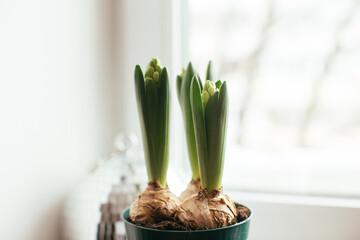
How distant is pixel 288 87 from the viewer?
3.06 feet

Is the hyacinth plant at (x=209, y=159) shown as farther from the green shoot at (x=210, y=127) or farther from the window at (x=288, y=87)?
the window at (x=288, y=87)

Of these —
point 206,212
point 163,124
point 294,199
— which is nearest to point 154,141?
point 163,124

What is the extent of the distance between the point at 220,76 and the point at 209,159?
466 mm

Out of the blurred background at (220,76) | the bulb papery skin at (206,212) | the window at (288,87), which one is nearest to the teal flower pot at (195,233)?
the bulb papery skin at (206,212)

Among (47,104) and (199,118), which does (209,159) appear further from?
(47,104)

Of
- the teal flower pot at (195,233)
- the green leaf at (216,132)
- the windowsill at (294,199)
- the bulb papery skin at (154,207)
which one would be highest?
the green leaf at (216,132)

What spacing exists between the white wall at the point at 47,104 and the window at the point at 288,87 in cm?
26

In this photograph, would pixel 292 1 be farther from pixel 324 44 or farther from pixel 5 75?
pixel 5 75

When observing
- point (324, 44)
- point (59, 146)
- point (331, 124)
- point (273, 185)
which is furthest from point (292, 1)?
point (59, 146)

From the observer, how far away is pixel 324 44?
89cm

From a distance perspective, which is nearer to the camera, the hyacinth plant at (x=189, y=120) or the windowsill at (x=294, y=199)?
the hyacinth plant at (x=189, y=120)

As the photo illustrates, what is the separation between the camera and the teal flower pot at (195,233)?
52 centimetres

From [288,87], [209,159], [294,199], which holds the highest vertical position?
[288,87]

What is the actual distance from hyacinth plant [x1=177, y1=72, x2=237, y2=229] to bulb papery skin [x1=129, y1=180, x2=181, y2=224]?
2 cm
